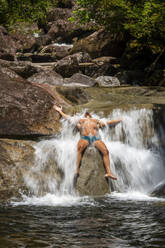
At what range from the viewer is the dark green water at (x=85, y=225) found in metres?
3.87

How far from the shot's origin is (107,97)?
13.7 meters

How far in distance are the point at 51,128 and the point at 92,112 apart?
5.68ft

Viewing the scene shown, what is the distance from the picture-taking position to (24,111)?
9.26m

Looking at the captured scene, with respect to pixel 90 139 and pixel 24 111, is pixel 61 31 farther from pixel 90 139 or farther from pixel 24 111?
pixel 90 139

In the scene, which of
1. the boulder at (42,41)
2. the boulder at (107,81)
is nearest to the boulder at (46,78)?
the boulder at (107,81)

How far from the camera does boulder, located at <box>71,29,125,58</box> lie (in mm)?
25766

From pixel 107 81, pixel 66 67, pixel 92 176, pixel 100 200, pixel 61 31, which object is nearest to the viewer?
pixel 100 200

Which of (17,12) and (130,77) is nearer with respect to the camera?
(130,77)

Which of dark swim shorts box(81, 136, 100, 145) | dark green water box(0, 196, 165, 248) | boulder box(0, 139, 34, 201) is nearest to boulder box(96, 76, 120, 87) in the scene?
dark swim shorts box(81, 136, 100, 145)

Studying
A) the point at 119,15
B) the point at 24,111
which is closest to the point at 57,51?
the point at 119,15

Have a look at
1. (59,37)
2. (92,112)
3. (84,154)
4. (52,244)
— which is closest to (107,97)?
(92,112)

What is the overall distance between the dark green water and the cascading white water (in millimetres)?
1487

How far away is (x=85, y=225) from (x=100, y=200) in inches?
87.1

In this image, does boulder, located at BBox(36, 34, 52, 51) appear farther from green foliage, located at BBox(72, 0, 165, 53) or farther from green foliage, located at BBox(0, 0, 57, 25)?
green foliage, located at BBox(72, 0, 165, 53)
